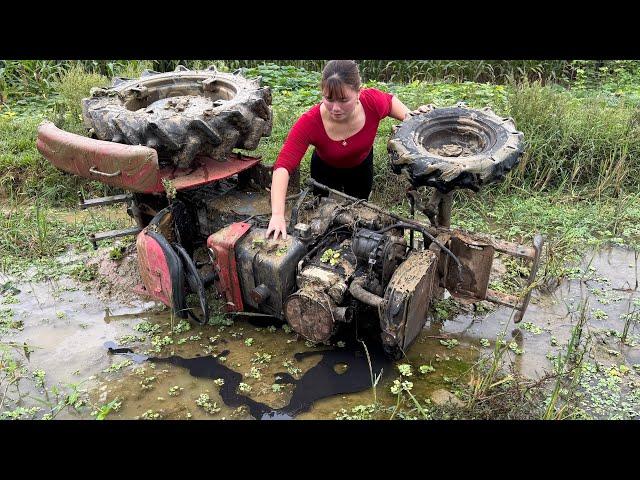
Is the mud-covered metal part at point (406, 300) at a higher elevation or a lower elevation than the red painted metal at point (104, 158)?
lower

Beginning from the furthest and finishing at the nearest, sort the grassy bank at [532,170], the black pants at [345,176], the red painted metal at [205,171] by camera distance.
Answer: the grassy bank at [532,170]
the black pants at [345,176]
the red painted metal at [205,171]

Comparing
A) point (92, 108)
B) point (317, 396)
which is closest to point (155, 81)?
point (92, 108)

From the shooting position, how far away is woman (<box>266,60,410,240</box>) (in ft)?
12.1

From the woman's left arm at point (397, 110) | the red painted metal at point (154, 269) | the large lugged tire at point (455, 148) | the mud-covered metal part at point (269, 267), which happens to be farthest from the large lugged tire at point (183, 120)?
the large lugged tire at point (455, 148)

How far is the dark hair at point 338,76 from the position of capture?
3.54m

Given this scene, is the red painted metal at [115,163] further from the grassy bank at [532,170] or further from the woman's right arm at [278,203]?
the grassy bank at [532,170]

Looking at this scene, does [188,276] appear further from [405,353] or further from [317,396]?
[405,353]

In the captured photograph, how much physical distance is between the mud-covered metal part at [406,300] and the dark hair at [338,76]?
3.81 ft

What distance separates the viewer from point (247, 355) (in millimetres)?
3814

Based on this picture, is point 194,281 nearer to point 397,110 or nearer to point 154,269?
point 154,269

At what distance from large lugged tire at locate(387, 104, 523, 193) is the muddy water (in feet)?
3.38

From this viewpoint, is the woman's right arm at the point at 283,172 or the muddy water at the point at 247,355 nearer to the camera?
the muddy water at the point at 247,355

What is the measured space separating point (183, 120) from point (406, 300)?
80.1 inches

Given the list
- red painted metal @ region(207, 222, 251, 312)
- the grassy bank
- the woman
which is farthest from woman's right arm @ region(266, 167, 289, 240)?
the grassy bank
